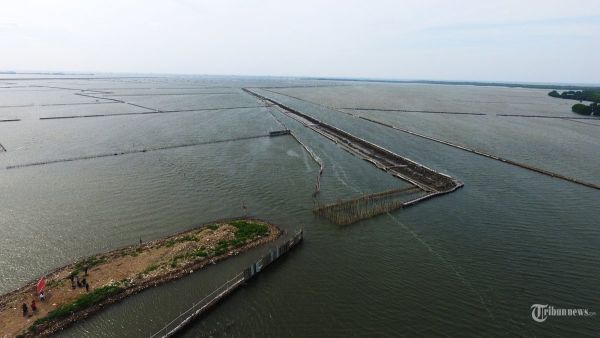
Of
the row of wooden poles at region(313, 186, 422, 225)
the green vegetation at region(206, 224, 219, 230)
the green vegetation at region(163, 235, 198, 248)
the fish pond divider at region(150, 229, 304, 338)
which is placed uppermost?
the row of wooden poles at region(313, 186, 422, 225)

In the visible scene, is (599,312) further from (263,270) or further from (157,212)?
(157,212)

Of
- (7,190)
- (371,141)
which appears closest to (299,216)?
(7,190)

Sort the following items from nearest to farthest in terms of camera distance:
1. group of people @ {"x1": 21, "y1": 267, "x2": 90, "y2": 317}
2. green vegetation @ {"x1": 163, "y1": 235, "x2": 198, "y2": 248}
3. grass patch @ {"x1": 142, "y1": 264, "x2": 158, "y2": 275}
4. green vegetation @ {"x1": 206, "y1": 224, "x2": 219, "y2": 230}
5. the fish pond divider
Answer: the fish pond divider → group of people @ {"x1": 21, "y1": 267, "x2": 90, "y2": 317} → grass patch @ {"x1": 142, "y1": 264, "x2": 158, "y2": 275} → green vegetation @ {"x1": 163, "y1": 235, "x2": 198, "y2": 248} → green vegetation @ {"x1": 206, "y1": 224, "x2": 219, "y2": 230}

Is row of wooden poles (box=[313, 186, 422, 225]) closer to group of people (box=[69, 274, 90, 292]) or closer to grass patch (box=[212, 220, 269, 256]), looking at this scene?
grass patch (box=[212, 220, 269, 256])

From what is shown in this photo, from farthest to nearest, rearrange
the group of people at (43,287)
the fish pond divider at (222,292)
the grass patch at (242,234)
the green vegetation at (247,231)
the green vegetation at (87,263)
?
the green vegetation at (247,231), the grass patch at (242,234), the green vegetation at (87,263), the group of people at (43,287), the fish pond divider at (222,292)

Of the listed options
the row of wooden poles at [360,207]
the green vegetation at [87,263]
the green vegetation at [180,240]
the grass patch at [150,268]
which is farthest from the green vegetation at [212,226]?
the row of wooden poles at [360,207]

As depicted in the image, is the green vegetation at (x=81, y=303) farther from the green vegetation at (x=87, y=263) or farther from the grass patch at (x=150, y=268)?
the green vegetation at (x=87, y=263)

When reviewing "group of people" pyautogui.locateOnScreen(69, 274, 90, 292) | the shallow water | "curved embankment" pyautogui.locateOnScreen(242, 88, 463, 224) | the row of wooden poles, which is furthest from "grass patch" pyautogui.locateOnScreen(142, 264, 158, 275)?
"curved embankment" pyautogui.locateOnScreen(242, 88, 463, 224)
